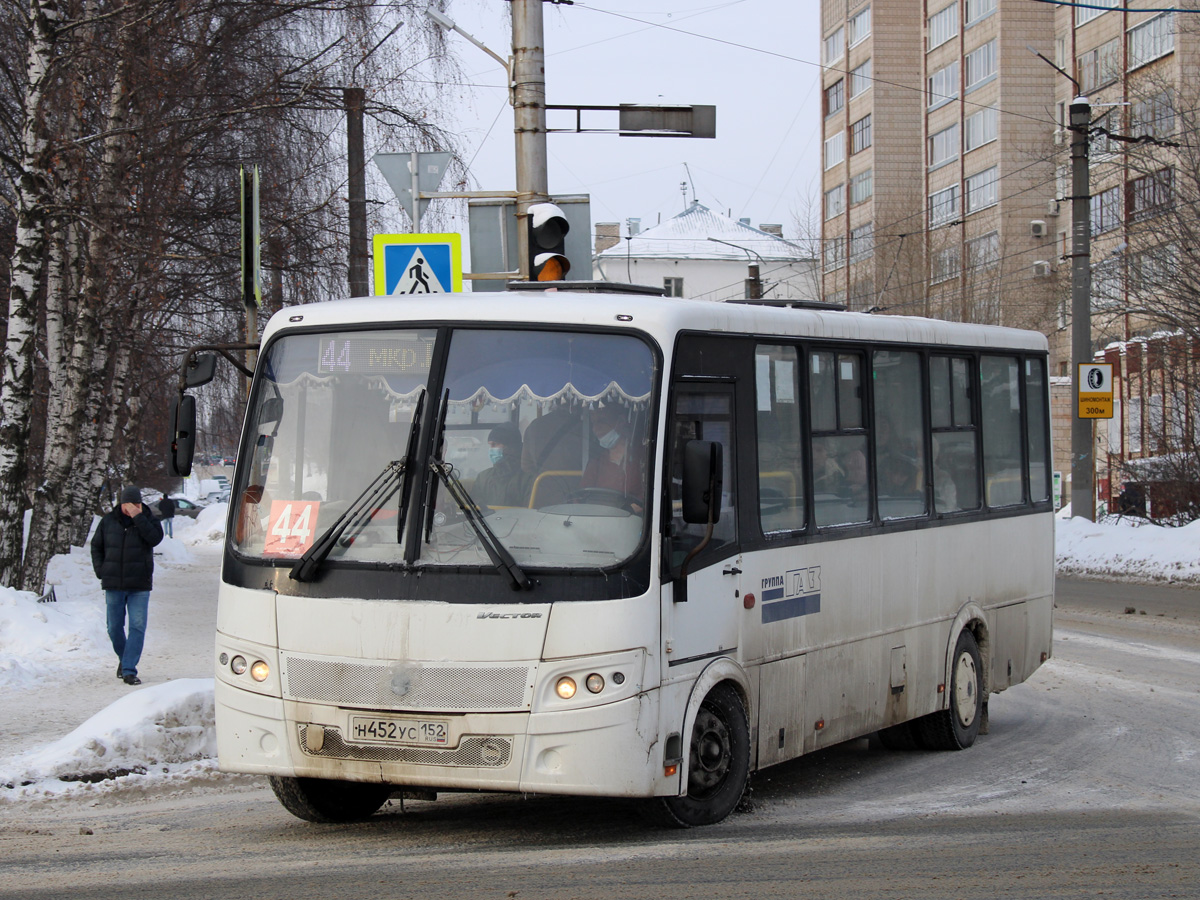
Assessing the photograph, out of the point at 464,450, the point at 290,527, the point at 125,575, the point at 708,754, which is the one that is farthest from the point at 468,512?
the point at 125,575

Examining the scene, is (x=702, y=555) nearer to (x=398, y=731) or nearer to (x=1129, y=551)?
(x=398, y=731)

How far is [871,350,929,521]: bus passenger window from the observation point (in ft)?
29.2

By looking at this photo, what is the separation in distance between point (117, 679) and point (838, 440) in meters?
7.49

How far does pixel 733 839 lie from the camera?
268 inches

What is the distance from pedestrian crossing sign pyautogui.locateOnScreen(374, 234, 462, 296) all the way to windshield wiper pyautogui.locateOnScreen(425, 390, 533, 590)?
5641 mm

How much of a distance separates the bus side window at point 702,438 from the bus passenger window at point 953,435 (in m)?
2.53

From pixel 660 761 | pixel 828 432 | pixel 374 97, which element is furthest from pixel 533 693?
pixel 374 97

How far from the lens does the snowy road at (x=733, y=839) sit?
5.98 meters

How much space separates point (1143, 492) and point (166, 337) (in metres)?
18.3

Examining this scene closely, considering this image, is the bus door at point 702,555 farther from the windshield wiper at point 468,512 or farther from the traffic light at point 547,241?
the traffic light at point 547,241

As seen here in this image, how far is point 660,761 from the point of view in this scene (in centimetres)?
662

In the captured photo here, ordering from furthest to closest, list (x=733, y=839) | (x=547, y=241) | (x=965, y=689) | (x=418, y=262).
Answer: (x=418, y=262) < (x=547, y=241) < (x=965, y=689) < (x=733, y=839)

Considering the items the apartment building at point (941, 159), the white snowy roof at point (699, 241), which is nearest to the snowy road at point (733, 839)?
the apartment building at point (941, 159)

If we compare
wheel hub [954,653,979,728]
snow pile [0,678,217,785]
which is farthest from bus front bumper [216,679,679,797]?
wheel hub [954,653,979,728]
